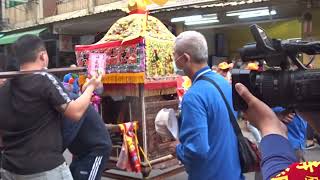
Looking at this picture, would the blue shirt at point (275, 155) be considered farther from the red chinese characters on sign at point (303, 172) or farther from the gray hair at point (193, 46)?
the gray hair at point (193, 46)

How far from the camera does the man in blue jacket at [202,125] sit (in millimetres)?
2643

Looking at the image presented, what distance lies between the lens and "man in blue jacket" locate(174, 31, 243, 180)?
104 inches

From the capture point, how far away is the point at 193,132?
Result: 263cm

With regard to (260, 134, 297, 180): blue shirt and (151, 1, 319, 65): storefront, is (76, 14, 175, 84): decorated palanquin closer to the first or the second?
(260, 134, 297, 180): blue shirt

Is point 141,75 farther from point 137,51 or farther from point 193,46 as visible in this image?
point 193,46

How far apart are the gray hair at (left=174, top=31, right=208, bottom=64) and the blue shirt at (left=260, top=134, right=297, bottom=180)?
4.45 feet

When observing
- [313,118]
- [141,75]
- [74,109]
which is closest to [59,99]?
[74,109]

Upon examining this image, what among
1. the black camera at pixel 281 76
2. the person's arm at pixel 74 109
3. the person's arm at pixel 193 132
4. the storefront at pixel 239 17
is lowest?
the person's arm at pixel 193 132

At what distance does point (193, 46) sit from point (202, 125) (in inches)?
19.8

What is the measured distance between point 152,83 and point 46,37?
10864 millimetres

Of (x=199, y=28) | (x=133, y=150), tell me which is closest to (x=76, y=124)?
(x=133, y=150)

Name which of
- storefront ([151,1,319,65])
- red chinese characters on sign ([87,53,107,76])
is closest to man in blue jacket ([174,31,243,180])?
red chinese characters on sign ([87,53,107,76])

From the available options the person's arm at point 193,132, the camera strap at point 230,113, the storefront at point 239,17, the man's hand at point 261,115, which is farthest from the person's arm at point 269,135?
the storefront at point 239,17

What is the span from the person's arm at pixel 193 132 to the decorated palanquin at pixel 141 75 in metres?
2.36
